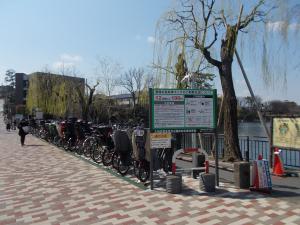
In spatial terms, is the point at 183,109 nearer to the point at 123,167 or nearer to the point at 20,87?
the point at 123,167

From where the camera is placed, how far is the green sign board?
7066 mm

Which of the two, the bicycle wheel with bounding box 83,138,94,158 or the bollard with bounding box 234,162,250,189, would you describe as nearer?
the bollard with bounding box 234,162,250,189

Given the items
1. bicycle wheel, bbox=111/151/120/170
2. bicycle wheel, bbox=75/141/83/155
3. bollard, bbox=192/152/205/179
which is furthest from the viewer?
bicycle wheel, bbox=75/141/83/155

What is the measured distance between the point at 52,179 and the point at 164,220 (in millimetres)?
4482

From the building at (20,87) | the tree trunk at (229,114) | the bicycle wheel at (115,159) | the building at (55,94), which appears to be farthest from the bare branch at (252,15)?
the building at (20,87)

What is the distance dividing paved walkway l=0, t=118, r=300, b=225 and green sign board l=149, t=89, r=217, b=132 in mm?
1312

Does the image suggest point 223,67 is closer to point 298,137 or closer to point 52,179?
point 298,137

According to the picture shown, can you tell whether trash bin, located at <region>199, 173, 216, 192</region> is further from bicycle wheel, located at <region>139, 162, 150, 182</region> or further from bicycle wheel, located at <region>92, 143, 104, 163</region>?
bicycle wheel, located at <region>92, 143, 104, 163</region>

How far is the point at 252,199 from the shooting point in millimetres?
6309

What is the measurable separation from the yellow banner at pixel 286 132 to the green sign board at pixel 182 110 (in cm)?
250

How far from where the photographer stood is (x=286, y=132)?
900cm

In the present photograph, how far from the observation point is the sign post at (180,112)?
278 inches

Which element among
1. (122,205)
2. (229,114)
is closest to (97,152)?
(229,114)

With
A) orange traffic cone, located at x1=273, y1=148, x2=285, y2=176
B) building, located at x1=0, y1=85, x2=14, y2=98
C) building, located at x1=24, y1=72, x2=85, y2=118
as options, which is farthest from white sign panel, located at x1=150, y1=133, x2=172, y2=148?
building, located at x1=0, y1=85, x2=14, y2=98
